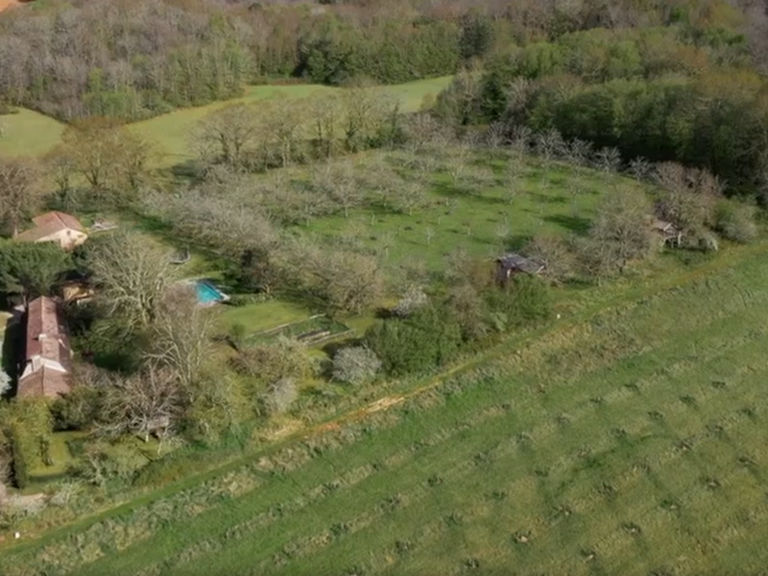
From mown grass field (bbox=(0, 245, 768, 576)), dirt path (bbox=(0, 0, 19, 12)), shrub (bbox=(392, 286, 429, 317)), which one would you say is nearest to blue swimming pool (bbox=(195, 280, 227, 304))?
shrub (bbox=(392, 286, 429, 317))

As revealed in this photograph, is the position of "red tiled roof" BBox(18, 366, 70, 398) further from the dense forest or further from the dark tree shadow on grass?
the dense forest

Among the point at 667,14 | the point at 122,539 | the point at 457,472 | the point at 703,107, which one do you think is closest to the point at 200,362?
the point at 122,539

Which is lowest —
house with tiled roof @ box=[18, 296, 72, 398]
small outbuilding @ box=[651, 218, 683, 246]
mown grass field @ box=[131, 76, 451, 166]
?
mown grass field @ box=[131, 76, 451, 166]

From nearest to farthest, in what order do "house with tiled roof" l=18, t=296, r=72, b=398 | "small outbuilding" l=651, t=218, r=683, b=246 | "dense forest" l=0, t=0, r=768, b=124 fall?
"house with tiled roof" l=18, t=296, r=72, b=398 < "small outbuilding" l=651, t=218, r=683, b=246 < "dense forest" l=0, t=0, r=768, b=124

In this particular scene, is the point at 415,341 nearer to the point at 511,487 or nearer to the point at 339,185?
the point at 511,487

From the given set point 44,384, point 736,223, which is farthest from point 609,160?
point 44,384

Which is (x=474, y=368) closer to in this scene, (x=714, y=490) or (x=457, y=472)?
(x=457, y=472)
